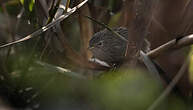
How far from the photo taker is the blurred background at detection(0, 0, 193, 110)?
5.32 feet

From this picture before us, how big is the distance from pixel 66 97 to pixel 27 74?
1.60 feet

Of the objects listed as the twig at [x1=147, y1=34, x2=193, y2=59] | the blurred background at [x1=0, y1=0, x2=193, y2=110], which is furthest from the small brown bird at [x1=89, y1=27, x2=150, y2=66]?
the twig at [x1=147, y1=34, x2=193, y2=59]

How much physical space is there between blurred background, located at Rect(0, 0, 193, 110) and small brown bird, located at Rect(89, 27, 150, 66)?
0.22 feet

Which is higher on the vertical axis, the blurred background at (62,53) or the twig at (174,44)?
the twig at (174,44)

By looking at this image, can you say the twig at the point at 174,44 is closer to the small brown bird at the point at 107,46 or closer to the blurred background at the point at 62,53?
the blurred background at the point at 62,53

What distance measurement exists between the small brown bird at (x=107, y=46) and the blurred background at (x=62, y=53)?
7 centimetres

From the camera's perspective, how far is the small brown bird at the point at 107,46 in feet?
6.26

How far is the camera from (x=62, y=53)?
197 cm

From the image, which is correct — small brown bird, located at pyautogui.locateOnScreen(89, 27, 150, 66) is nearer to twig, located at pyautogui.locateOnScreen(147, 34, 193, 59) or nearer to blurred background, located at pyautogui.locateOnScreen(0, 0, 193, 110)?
blurred background, located at pyautogui.locateOnScreen(0, 0, 193, 110)

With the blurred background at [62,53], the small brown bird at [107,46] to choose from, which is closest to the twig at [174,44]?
the blurred background at [62,53]

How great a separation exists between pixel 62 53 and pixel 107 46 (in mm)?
312

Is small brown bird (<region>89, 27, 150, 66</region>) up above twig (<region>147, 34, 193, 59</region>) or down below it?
below

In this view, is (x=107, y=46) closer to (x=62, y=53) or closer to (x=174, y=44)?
(x=62, y=53)

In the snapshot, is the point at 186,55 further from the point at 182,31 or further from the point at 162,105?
the point at 162,105
